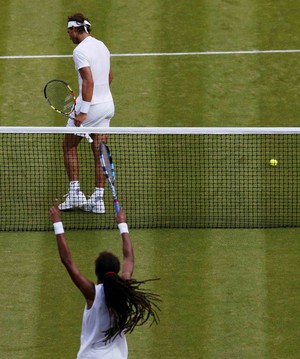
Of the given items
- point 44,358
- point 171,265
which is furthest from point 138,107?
point 44,358

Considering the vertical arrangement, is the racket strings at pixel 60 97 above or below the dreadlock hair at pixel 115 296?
above

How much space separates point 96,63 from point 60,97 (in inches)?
28.0

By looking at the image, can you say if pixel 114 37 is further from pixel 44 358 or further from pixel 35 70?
pixel 44 358

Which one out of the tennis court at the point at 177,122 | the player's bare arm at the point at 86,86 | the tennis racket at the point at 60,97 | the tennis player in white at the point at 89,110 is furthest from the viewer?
the tennis racket at the point at 60,97

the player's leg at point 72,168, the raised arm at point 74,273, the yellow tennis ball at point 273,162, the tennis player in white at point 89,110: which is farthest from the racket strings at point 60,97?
the raised arm at point 74,273

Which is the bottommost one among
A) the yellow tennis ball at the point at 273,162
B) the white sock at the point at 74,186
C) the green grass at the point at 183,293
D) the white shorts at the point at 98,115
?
the green grass at the point at 183,293

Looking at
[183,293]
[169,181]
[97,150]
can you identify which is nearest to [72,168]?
[97,150]

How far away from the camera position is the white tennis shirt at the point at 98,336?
1129 centimetres

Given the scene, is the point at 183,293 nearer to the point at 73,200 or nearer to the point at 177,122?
the point at 73,200

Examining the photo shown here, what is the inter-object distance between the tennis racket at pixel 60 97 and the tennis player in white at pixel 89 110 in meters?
0.10

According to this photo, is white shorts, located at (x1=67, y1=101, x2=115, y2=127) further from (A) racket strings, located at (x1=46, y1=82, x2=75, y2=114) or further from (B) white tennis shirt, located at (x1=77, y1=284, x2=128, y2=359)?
(B) white tennis shirt, located at (x1=77, y1=284, x2=128, y2=359)

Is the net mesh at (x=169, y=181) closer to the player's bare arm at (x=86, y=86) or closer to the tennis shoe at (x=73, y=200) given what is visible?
the tennis shoe at (x=73, y=200)

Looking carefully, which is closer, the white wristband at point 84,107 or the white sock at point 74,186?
the white wristband at point 84,107

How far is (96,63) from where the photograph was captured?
15.9m
